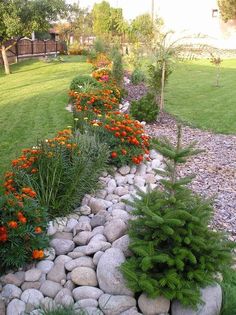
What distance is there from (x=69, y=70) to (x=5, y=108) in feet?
35.1

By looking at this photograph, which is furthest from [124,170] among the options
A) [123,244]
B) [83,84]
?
[83,84]

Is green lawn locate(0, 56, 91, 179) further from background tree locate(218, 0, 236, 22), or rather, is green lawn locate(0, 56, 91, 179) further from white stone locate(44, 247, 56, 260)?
background tree locate(218, 0, 236, 22)

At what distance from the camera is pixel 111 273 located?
2934mm

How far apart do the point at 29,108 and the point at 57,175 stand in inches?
280

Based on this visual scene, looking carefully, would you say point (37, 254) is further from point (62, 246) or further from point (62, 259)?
point (62, 246)

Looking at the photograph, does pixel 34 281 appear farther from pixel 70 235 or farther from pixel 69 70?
pixel 69 70

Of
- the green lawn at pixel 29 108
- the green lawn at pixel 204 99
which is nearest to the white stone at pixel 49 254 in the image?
the green lawn at pixel 29 108

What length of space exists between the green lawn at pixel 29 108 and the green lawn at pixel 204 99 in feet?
11.1

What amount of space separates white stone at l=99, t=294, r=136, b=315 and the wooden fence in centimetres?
2248

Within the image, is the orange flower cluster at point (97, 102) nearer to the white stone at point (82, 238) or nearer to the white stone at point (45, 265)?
the white stone at point (82, 238)

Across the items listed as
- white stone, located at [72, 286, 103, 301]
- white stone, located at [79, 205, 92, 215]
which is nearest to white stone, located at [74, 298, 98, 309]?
white stone, located at [72, 286, 103, 301]

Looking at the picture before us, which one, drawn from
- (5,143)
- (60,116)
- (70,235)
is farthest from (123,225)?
(60,116)

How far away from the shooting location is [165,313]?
280 cm

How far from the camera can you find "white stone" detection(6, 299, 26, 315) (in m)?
2.80
